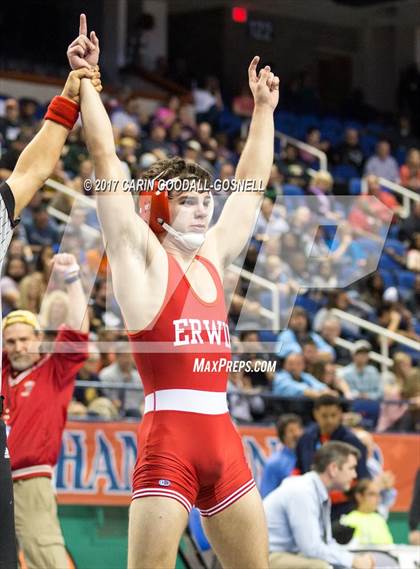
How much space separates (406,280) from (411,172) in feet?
10.8

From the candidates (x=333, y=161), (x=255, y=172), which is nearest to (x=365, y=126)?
(x=333, y=161)

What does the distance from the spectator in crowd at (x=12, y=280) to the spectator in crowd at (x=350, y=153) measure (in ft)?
26.7

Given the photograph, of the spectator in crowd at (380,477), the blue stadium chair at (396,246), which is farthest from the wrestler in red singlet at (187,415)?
the blue stadium chair at (396,246)

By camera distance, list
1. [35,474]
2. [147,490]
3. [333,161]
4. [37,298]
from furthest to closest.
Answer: [333,161]
[37,298]
[35,474]
[147,490]

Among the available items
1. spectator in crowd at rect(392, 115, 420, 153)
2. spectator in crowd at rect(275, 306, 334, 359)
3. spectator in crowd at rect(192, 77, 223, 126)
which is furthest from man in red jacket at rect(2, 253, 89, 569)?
spectator in crowd at rect(392, 115, 420, 153)

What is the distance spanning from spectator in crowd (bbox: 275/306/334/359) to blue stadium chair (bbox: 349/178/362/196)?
16.0 feet

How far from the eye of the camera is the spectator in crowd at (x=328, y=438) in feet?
28.9

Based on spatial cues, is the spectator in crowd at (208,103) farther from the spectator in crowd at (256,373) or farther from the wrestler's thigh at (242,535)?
the wrestler's thigh at (242,535)

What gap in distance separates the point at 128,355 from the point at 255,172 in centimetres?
538

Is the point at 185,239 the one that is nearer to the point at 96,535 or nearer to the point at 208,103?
the point at 96,535

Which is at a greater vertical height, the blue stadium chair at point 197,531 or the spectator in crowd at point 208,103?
the spectator in crowd at point 208,103

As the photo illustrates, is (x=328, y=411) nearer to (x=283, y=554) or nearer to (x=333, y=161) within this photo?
(x=283, y=554)

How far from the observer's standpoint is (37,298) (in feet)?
34.5

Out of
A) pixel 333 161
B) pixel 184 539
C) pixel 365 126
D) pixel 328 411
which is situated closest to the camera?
pixel 184 539
